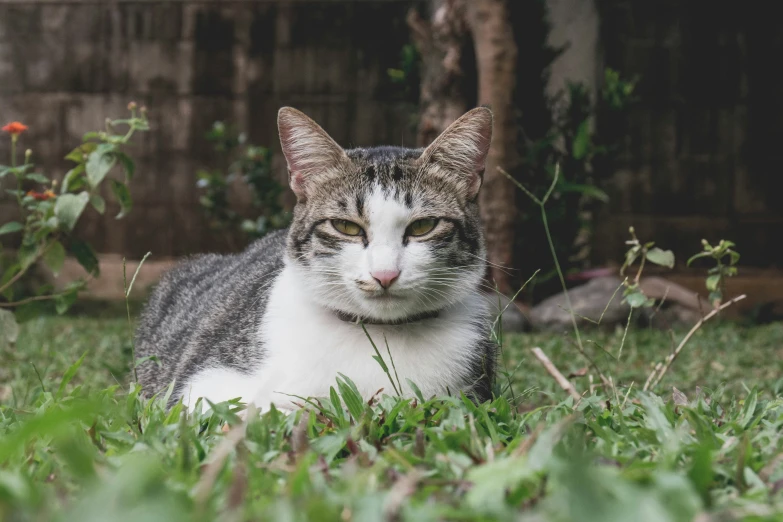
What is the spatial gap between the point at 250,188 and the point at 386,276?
4734 millimetres

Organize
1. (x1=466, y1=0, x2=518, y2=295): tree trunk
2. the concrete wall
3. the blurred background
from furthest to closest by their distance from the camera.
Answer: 1. the concrete wall
2. the blurred background
3. (x1=466, y1=0, x2=518, y2=295): tree trunk

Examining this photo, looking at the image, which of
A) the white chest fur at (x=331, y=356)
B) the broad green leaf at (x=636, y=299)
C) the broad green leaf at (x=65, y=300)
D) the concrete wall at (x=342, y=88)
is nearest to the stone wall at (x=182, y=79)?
the concrete wall at (x=342, y=88)

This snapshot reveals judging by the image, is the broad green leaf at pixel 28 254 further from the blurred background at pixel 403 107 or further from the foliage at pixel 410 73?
the foliage at pixel 410 73

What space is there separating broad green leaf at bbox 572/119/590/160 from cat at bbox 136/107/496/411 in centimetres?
361

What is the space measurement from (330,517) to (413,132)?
6.03m

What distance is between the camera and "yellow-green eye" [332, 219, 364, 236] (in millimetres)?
2416

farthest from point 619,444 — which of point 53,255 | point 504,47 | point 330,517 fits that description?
point 504,47

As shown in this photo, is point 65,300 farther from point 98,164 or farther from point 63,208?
point 98,164

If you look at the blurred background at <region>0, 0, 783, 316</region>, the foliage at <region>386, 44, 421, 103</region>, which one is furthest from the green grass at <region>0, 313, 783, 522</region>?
the foliage at <region>386, 44, 421, 103</region>

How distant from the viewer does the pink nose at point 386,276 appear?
2.23 metres

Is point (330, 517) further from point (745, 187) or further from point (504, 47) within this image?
point (745, 187)

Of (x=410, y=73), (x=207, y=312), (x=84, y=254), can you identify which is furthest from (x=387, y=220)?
(x=410, y=73)

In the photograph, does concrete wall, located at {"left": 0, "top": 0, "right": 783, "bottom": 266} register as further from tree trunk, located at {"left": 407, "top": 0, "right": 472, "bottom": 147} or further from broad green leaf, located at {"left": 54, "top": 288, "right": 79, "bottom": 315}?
broad green leaf, located at {"left": 54, "top": 288, "right": 79, "bottom": 315}

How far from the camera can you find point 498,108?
569 centimetres
